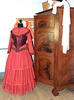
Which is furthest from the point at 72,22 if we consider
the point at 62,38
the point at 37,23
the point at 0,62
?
the point at 0,62

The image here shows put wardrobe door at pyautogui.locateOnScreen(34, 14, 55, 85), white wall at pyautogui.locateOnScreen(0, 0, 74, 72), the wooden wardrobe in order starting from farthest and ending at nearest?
white wall at pyautogui.locateOnScreen(0, 0, 74, 72) → wardrobe door at pyautogui.locateOnScreen(34, 14, 55, 85) → the wooden wardrobe

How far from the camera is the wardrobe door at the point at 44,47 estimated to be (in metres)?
2.02

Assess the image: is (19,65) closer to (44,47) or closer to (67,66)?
(44,47)

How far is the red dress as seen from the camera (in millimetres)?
2033

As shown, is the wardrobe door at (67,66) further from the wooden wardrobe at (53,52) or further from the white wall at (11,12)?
the white wall at (11,12)

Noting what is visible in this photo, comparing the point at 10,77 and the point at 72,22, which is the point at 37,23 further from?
the point at 10,77

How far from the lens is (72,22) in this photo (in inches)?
75.0

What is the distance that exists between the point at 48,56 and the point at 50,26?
1.74 ft

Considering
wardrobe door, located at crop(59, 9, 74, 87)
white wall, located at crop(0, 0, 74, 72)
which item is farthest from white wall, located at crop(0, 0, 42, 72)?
wardrobe door, located at crop(59, 9, 74, 87)

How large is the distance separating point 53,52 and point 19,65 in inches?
24.8

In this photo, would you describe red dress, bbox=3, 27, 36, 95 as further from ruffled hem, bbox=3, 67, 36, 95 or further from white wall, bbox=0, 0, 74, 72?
white wall, bbox=0, 0, 74, 72

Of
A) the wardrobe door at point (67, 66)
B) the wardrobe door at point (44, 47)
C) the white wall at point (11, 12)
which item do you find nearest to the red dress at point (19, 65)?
the wardrobe door at point (44, 47)

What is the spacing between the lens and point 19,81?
204 centimetres

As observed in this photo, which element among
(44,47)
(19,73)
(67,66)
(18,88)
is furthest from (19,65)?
(67,66)
